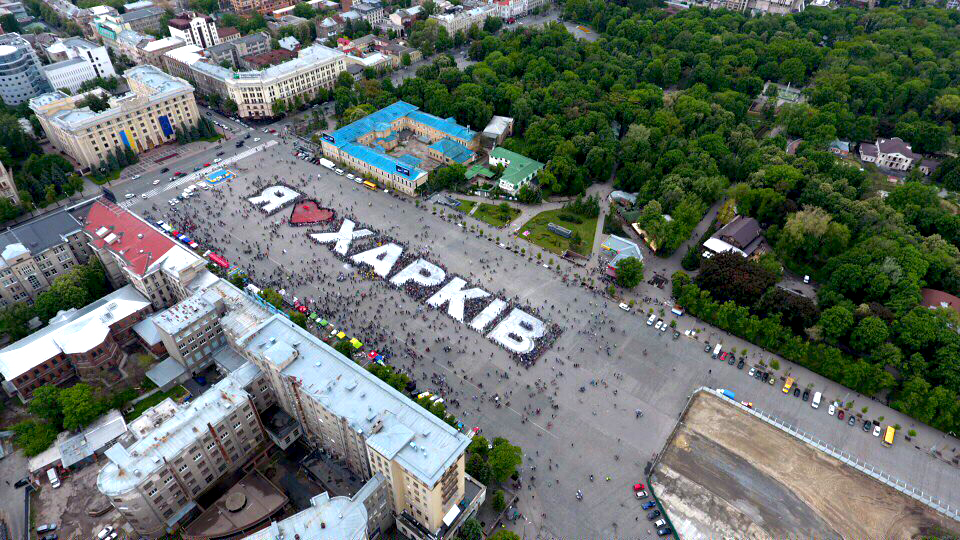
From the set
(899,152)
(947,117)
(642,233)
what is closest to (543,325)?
(642,233)

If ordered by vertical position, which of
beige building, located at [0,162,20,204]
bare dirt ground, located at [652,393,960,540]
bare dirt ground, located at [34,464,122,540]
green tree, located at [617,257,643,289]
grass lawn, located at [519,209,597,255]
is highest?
beige building, located at [0,162,20,204]

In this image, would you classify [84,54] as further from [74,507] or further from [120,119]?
[74,507]

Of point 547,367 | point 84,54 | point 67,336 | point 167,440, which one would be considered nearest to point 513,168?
point 547,367

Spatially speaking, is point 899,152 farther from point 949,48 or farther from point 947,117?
point 949,48

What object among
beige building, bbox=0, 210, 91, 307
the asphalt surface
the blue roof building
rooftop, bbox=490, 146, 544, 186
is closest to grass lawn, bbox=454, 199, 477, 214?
the asphalt surface

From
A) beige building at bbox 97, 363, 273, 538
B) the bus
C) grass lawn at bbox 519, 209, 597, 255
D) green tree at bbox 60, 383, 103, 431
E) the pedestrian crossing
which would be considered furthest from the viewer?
the pedestrian crossing

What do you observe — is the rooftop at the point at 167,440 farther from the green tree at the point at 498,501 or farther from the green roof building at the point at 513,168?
the green roof building at the point at 513,168

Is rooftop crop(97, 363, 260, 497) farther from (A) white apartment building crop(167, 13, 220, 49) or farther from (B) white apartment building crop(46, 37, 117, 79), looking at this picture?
(A) white apartment building crop(167, 13, 220, 49)
